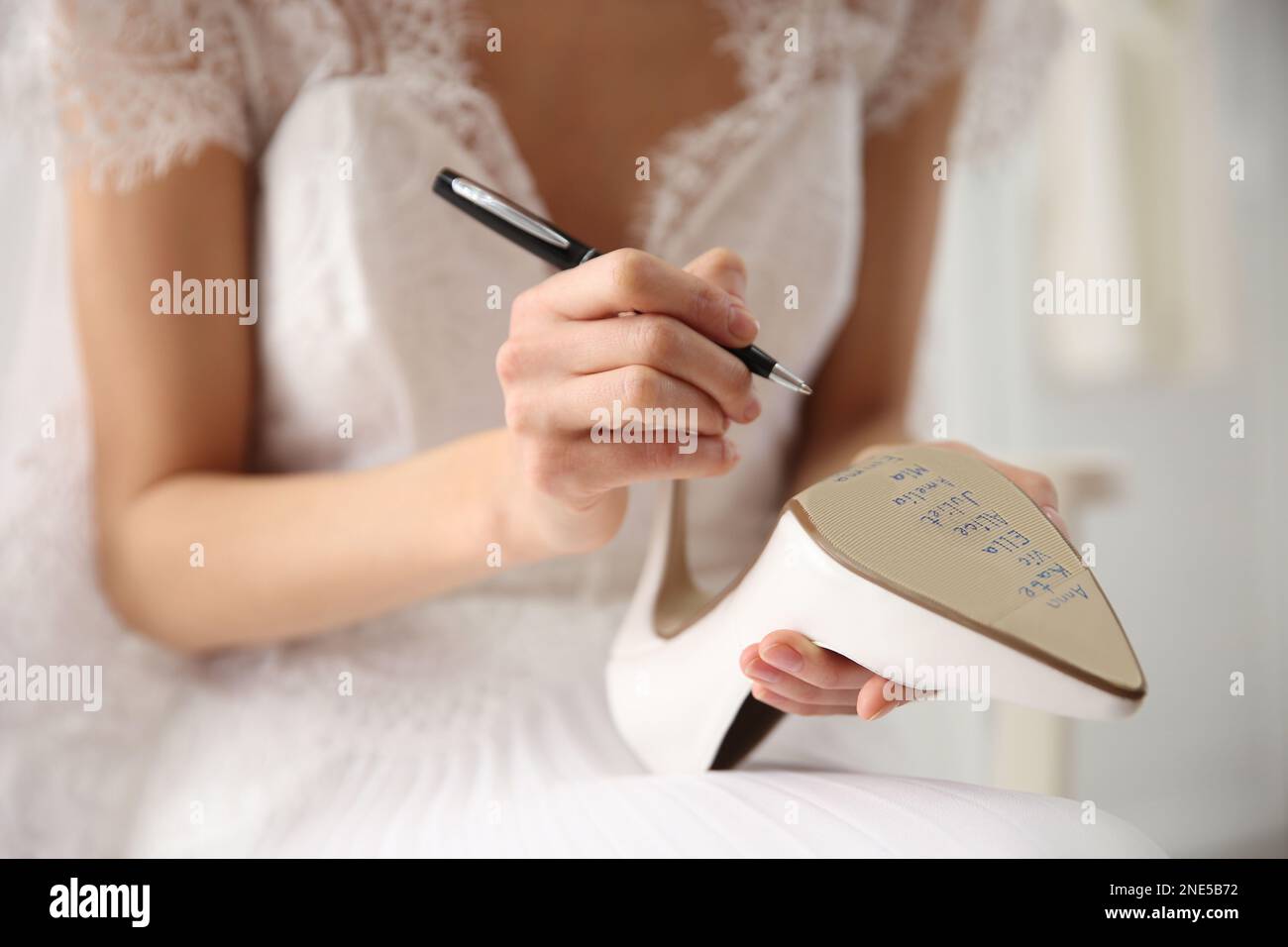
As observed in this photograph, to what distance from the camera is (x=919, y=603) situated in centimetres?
29

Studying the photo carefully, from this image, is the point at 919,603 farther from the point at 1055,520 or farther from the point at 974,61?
the point at 974,61

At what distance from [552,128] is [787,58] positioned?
139 mm

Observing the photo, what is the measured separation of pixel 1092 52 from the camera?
4.06 feet

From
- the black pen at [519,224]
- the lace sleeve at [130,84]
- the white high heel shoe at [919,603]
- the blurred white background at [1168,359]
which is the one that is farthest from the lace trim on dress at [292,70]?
the blurred white background at [1168,359]

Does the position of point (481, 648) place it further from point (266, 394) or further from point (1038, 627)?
point (1038, 627)

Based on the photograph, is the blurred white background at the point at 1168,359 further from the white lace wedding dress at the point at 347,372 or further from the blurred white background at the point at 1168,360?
the white lace wedding dress at the point at 347,372

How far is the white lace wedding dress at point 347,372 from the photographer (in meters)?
0.49

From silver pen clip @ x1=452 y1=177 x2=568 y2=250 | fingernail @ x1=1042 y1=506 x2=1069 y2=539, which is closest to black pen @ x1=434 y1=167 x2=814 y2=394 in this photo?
silver pen clip @ x1=452 y1=177 x2=568 y2=250

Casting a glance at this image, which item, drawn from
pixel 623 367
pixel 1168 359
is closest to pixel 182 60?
pixel 623 367

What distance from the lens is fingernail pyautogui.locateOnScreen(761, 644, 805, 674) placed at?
0.31 m

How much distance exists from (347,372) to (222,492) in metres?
0.09

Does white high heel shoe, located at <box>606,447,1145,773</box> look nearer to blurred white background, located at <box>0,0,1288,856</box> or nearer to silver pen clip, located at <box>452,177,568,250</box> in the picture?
silver pen clip, located at <box>452,177,568,250</box>

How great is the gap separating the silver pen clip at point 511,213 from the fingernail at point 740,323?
0.08m
